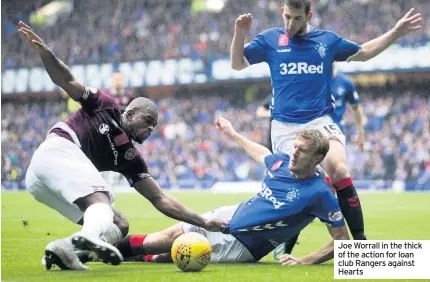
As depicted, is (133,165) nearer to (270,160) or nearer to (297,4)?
(270,160)

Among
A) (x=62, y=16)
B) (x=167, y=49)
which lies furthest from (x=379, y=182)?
(x=62, y=16)

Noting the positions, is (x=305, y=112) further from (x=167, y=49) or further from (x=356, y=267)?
(x=167, y=49)

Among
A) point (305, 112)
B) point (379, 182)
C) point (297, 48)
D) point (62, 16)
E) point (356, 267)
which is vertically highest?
point (62, 16)

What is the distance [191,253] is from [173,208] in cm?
78

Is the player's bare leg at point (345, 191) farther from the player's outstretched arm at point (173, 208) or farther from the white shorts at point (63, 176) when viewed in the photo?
the white shorts at point (63, 176)

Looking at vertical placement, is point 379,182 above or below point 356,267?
below

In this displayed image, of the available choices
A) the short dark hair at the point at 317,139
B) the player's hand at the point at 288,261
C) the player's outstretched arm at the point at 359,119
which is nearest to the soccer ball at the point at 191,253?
the player's hand at the point at 288,261

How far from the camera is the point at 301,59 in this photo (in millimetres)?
7191

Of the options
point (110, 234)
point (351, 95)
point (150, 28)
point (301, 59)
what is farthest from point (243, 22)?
point (150, 28)

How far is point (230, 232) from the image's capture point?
258 inches

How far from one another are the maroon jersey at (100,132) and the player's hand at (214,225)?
80 centimetres

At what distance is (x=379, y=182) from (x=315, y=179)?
66.9 ft

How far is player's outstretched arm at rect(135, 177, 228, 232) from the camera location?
6.44 metres

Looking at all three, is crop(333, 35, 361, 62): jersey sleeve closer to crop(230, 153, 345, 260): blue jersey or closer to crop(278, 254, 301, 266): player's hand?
crop(230, 153, 345, 260): blue jersey
